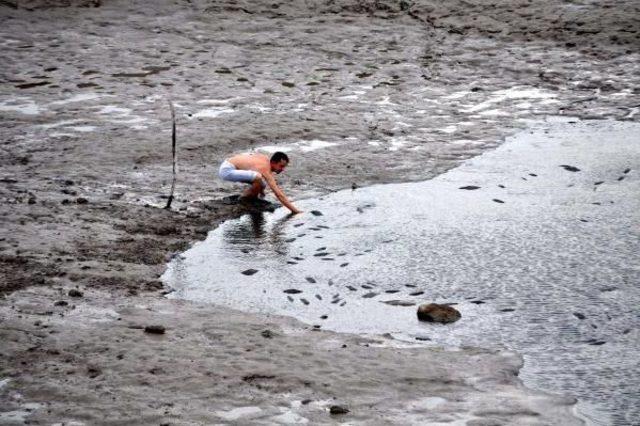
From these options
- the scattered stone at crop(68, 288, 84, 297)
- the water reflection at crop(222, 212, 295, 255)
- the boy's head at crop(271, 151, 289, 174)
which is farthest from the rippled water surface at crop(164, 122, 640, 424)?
the scattered stone at crop(68, 288, 84, 297)

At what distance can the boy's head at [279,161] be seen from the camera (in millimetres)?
11383

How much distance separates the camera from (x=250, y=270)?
971 cm

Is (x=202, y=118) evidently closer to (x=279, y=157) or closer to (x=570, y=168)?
(x=279, y=157)

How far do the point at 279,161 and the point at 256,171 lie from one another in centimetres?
33

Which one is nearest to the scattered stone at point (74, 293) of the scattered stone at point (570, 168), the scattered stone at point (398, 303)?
the scattered stone at point (398, 303)

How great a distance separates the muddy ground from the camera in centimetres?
765

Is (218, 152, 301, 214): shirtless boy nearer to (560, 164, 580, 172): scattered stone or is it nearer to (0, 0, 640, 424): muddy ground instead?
(0, 0, 640, 424): muddy ground

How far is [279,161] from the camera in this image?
11.4 meters

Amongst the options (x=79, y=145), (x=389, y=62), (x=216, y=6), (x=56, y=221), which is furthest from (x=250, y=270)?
(x=216, y=6)

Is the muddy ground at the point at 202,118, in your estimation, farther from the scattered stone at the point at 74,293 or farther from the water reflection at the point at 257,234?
the water reflection at the point at 257,234

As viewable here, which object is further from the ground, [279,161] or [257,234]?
[279,161]

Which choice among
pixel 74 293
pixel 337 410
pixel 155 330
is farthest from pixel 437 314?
pixel 74 293

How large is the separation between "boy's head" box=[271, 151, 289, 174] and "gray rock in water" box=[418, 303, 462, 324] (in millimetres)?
3589

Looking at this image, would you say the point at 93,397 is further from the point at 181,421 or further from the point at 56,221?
the point at 56,221
